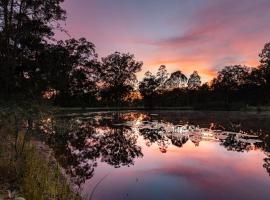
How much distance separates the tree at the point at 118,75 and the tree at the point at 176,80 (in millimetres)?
14344

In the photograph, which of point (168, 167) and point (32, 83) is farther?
point (32, 83)

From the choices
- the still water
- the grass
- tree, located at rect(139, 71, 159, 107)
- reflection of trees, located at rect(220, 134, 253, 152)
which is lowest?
the still water

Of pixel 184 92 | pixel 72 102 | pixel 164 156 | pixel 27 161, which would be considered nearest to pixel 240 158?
pixel 164 156

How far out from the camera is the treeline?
89.8 feet

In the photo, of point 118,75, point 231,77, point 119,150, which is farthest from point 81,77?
point 119,150

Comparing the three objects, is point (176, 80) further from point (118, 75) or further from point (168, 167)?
point (168, 167)

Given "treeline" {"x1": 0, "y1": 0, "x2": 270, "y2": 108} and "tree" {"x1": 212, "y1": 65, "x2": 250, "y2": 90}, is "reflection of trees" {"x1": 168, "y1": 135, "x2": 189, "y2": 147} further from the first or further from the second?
"tree" {"x1": 212, "y1": 65, "x2": 250, "y2": 90}

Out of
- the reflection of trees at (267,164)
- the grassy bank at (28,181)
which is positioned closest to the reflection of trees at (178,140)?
the reflection of trees at (267,164)

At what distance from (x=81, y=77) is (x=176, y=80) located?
181 feet

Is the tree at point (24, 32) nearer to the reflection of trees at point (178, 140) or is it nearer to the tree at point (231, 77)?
the reflection of trees at point (178, 140)

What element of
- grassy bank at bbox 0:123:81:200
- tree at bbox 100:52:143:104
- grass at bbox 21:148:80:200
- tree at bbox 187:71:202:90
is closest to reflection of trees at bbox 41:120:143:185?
A: grassy bank at bbox 0:123:81:200

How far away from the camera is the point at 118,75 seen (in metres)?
118

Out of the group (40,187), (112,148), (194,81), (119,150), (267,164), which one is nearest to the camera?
(40,187)

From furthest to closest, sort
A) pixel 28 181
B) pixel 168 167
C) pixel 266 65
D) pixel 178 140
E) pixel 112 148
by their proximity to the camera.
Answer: pixel 266 65, pixel 178 140, pixel 112 148, pixel 168 167, pixel 28 181
